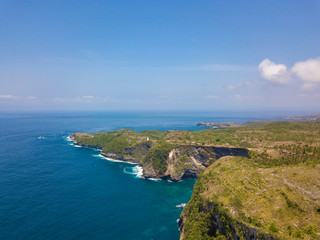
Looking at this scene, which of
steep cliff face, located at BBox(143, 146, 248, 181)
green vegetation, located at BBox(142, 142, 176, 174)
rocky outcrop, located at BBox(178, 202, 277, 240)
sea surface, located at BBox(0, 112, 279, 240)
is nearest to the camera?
rocky outcrop, located at BBox(178, 202, 277, 240)

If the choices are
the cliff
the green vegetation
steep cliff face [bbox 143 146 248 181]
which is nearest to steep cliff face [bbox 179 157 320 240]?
the cliff

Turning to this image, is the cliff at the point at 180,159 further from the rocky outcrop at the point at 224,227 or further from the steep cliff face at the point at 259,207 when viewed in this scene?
the rocky outcrop at the point at 224,227

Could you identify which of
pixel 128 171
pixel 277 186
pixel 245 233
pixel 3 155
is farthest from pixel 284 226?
pixel 3 155

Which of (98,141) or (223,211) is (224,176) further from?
(98,141)

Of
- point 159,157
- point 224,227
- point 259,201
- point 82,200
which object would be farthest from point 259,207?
point 159,157

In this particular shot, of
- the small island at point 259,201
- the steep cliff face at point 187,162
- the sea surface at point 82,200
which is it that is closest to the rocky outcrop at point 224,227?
the small island at point 259,201

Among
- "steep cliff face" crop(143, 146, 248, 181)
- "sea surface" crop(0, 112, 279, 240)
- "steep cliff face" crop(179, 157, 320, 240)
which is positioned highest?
"steep cliff face" crop(179, 157, 320, 240)

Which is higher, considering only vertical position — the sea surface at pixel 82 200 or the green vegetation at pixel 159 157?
the green vegetation at pixel 159 157

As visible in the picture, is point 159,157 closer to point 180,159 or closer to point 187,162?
point 180,159

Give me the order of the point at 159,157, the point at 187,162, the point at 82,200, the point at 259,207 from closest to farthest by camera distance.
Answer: the point at 259,207, the point at 82,200, the point at 187,162, the point at 159,157

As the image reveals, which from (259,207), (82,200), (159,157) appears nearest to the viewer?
(259,207)

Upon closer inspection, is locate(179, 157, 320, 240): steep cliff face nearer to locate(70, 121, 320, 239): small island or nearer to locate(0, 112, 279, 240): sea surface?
locate(70, 121, 320, 239): small island
